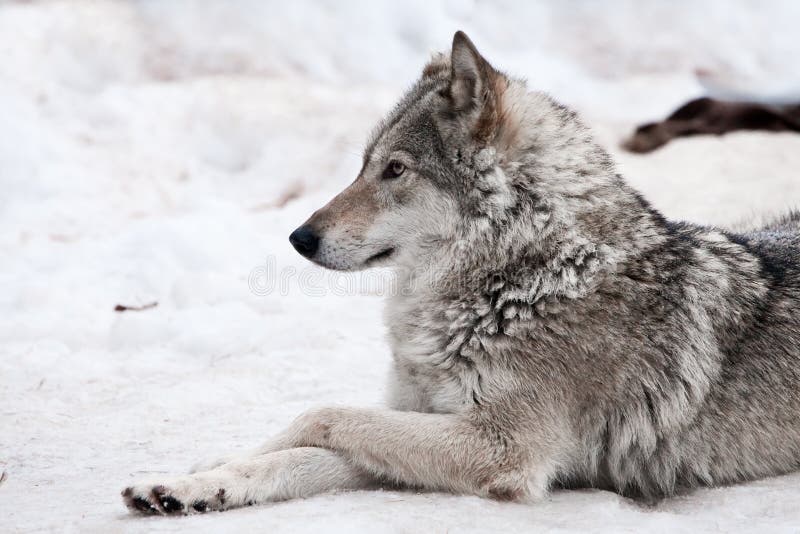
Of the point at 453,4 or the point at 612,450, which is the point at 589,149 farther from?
the point at 453,4

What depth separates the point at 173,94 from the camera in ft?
29.7

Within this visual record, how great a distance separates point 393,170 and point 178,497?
1.60 metres

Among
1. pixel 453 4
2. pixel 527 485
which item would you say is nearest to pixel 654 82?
pixel 453 4

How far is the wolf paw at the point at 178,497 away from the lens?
2.88 meters

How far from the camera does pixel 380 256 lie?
143 inches

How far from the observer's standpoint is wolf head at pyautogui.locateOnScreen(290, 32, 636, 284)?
3449 mm

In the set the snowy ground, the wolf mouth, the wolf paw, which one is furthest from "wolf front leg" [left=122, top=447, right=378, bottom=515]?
the wolf mouth

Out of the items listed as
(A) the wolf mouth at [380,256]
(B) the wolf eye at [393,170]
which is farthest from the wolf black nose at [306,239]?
(B) the wolf eye at [393,170]

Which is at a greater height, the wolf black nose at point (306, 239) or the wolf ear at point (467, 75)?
the wolf ear at point (467, 75)

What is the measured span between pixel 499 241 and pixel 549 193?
28 centimetres

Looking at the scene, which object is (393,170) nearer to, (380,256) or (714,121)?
(380,256)

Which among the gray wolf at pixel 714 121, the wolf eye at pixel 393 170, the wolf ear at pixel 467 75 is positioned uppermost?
the gray wolf at pixel 714 121

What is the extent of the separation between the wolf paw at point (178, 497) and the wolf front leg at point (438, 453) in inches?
17.5

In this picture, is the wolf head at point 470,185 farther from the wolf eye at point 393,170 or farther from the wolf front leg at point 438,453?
the wolf front leg at point 438,453
